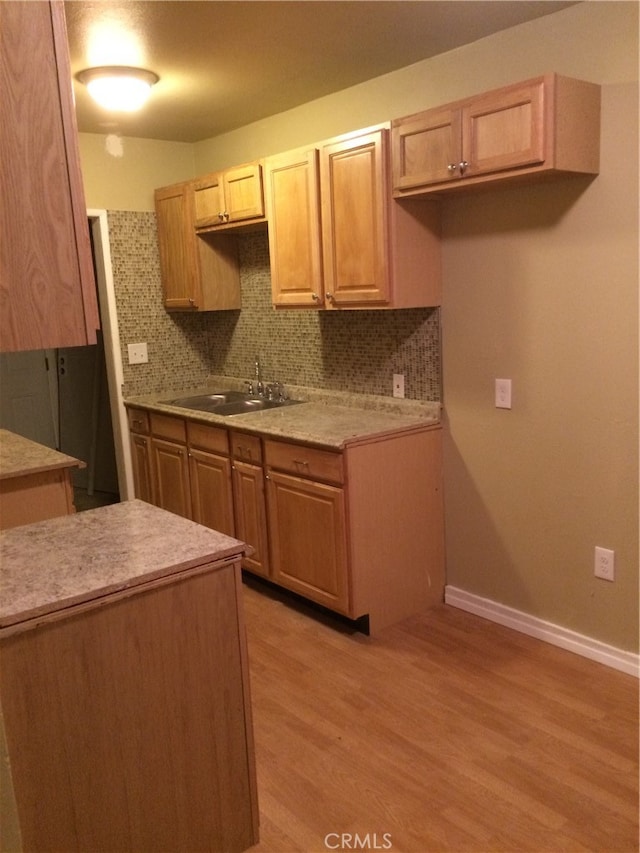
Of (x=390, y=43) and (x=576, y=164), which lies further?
(x=390, y=43)

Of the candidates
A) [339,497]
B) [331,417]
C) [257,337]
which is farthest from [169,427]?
[339,497]

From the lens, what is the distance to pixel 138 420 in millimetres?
4414

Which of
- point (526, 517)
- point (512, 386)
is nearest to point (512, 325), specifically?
point (512, 386)

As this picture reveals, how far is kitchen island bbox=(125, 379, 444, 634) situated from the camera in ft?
10.1

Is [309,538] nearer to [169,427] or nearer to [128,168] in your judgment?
[169,427]

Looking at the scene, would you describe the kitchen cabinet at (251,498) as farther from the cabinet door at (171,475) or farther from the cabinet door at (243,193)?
the cabinet door at (243,193)

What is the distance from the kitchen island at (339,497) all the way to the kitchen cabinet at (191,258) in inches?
32.7

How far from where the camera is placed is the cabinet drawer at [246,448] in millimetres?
3447

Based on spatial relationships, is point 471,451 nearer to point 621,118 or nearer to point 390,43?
point 621,118

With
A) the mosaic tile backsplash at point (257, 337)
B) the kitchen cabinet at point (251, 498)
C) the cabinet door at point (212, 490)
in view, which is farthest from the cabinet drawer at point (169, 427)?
the kitchen cabinet at point (251, 498)

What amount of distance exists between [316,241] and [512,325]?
98 centimetres

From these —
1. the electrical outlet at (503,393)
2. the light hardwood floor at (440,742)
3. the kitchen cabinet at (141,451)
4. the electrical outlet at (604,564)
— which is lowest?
the light hardwood floor at (440,742)

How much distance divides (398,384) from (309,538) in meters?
0.86

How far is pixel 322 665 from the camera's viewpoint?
9.59 ft
